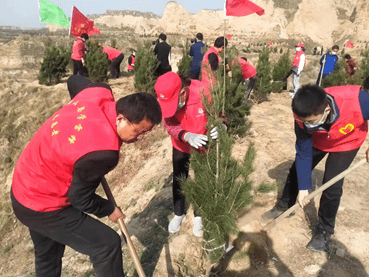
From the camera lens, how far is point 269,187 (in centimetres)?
226

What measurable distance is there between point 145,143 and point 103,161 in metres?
5.16

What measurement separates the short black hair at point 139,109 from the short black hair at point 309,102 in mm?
Result: 1008

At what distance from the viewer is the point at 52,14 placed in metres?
8.89

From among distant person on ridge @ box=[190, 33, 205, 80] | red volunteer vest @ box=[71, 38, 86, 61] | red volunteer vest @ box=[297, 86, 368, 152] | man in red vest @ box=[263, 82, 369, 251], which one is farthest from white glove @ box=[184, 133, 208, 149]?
red volunteer vest @ box=[71, 38, 86, 61]

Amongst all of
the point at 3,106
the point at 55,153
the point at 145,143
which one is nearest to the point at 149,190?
the point at 145,143

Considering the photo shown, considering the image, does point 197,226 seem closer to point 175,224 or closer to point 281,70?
point 175,224

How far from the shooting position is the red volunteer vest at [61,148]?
1611mm

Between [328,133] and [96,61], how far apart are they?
8583 mm

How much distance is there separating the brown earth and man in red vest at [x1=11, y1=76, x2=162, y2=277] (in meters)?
1.19

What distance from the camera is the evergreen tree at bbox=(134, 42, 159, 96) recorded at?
7.82 m

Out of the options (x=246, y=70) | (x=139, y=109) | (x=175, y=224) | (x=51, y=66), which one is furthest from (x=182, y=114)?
(x=51, y=66)

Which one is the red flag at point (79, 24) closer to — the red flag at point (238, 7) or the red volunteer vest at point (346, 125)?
the red flag at point (238, 7)

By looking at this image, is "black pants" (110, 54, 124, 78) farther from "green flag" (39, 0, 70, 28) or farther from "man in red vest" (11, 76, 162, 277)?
"man in red vest" (11, 76, 162, 277)

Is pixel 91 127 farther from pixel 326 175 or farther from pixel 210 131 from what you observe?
pixel 326 175
